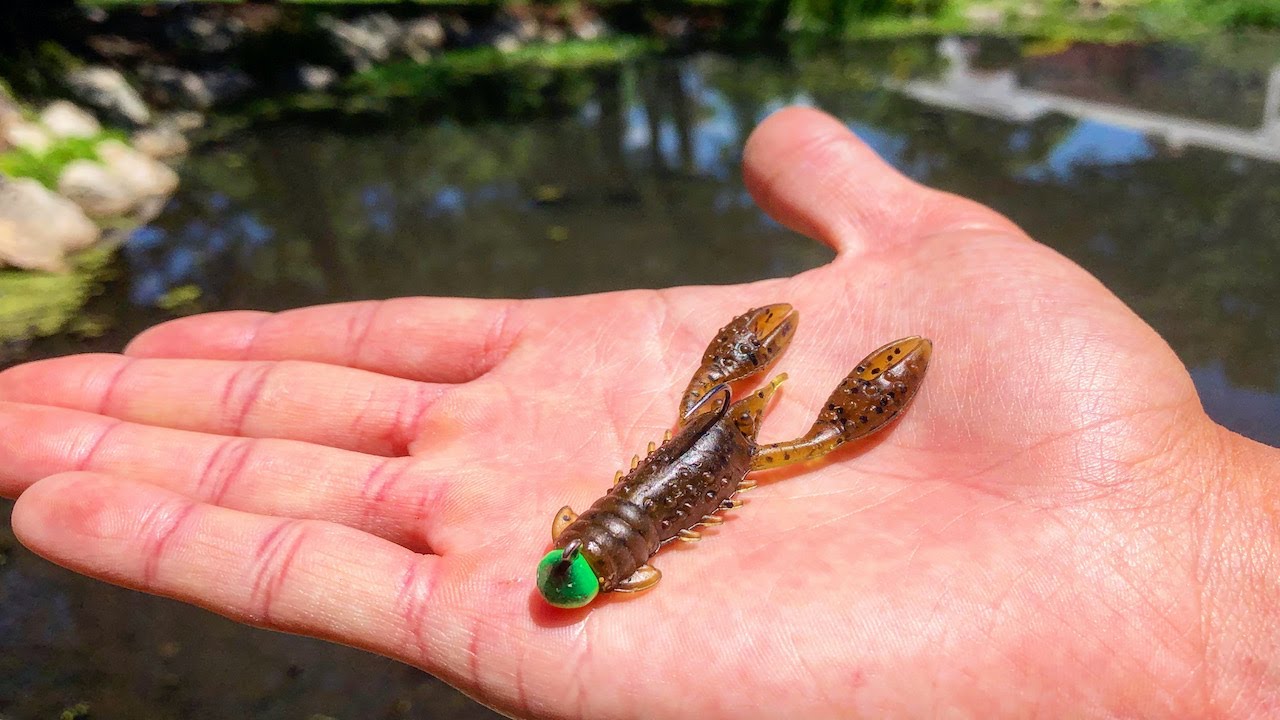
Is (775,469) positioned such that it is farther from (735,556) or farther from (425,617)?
(425,617)

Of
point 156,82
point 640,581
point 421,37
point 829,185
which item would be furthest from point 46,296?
point 421,37

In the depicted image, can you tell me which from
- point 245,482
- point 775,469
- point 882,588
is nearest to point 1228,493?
point 882,588

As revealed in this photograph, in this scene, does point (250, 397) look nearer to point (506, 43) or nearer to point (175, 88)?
point (175, 88)

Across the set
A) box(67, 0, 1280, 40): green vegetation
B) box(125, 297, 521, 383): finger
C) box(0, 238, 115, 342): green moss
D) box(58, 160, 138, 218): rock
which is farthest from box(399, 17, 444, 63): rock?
box(125, 297, 521, 383): finger

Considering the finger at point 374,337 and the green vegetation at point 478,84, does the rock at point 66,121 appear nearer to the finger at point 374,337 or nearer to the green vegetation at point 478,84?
the green vegetation at point 478,84

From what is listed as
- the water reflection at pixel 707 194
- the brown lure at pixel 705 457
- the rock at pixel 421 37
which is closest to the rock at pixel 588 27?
the rock at pixel 421 37

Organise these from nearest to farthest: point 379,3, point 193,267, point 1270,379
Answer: point 1270,379 < point 193,267 < point 379,3
